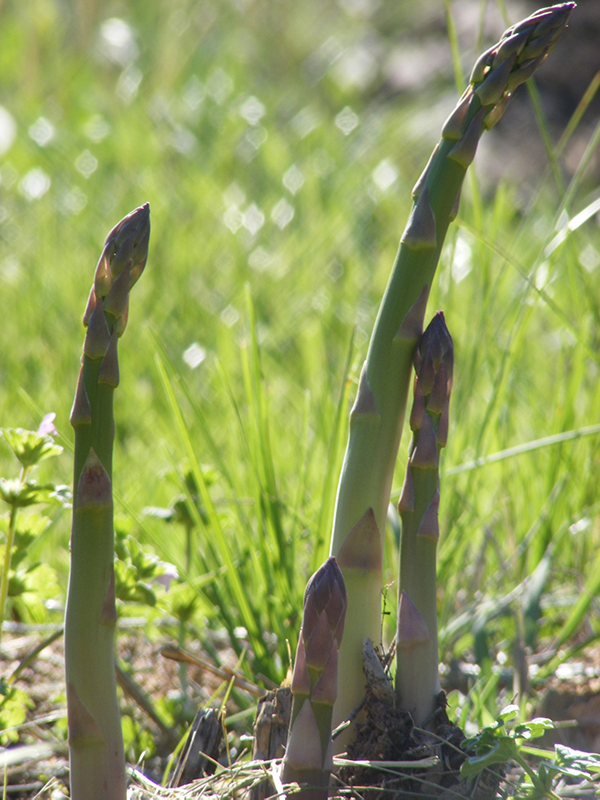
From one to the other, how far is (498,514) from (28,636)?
2.56 ft

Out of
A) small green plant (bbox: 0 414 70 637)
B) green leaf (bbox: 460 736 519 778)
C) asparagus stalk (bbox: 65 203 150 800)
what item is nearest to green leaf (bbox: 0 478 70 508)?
small green plant (bbox: 0 414 70 637)

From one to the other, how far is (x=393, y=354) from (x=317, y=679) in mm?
266

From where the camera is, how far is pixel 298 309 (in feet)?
7.38

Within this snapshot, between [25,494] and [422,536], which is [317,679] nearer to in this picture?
[422,536]

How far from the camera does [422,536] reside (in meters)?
0.65

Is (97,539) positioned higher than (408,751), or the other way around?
(97,539)

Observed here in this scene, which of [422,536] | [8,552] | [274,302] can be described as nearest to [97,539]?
[8,552]

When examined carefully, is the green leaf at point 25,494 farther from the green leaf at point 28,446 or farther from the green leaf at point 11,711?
the green leaf at point 11,711

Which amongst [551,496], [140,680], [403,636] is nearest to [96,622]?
[403,636]

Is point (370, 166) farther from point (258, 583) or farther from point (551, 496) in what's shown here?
point (258, 583)

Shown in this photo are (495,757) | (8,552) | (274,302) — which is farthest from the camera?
(274,302)

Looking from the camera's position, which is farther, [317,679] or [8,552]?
[8,552]

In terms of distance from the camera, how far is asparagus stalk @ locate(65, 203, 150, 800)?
60cm

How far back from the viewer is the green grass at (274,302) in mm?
1019
